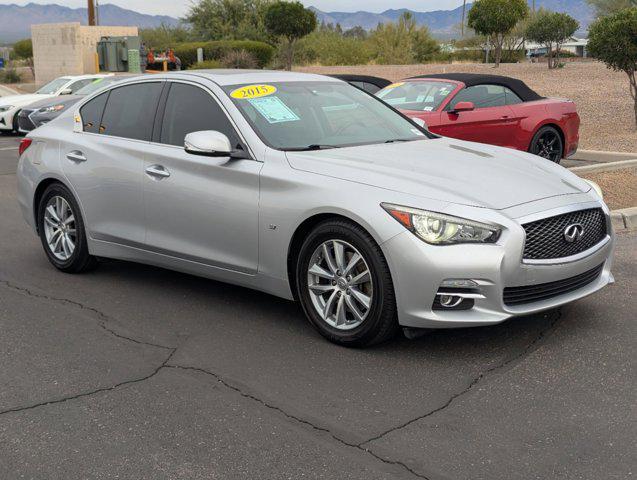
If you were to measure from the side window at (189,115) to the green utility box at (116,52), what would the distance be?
99.6 ft

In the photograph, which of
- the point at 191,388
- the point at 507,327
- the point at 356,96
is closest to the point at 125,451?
the point at 191,388

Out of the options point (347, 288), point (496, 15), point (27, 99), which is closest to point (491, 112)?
point (347, 288)

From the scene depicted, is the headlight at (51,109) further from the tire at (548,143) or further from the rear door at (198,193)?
the rear door at (198,193)

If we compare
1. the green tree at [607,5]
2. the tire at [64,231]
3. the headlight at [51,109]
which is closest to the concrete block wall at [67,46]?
the headlight at [51,109]

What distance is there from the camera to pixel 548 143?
12.3 metres

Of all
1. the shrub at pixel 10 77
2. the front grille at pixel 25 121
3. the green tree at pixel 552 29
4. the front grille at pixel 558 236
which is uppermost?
the green tree at pixel 552 29

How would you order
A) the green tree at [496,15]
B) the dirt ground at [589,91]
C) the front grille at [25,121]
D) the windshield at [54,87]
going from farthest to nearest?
1. the green tree at [496,15]
2. the windshield at [54,87]
3. the front grille at [25,121]
4. the dirt ground at [589,91]

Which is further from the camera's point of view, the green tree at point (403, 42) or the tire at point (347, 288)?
the green tree at point (403, 42)

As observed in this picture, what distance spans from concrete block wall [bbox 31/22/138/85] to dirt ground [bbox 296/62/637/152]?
1005cm

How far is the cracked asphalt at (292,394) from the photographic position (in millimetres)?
3803

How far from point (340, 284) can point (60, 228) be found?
3.00 meters

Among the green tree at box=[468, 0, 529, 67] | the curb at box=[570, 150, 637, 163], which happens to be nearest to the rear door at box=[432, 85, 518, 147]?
the curb at box=[570, 150, 637, 163]

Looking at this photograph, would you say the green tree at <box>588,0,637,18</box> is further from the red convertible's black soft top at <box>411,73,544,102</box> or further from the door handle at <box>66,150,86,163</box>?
the door handle at <box>66,150,86,163</box>

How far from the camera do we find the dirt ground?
651 inches
